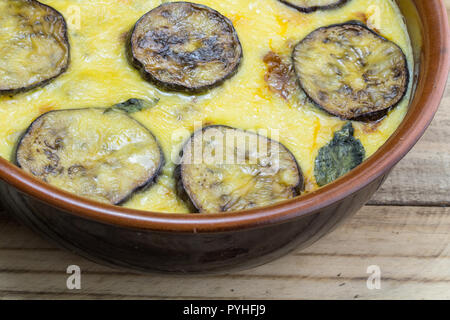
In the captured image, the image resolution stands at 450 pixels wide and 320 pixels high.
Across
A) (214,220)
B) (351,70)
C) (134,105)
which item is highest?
(351,70)

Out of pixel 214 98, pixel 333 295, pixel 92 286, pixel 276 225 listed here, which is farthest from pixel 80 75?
pixel 333 295

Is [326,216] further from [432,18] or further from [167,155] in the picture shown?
[432,18]

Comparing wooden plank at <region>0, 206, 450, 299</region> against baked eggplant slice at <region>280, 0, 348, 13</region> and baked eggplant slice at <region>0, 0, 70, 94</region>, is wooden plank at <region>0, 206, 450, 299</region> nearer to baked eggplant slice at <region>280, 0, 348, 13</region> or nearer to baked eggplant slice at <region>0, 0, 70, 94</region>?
baked eggplant slice at <region>0, 0, 70, 94</region>

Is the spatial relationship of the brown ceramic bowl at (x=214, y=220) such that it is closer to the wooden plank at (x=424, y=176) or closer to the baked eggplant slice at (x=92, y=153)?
the baked eggplant slice at (x=92, y=153)

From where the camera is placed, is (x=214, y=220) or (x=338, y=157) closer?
(x=214, y=220)

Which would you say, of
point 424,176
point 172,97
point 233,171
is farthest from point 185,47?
point 424,176

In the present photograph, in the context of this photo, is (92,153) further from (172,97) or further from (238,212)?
(238,212)

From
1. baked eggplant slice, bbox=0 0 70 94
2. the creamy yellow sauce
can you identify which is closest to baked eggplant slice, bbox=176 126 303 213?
the creamy yellow sauce
